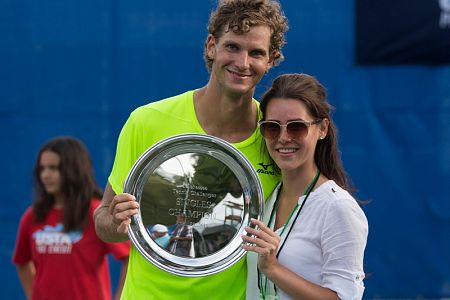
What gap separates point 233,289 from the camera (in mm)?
3230

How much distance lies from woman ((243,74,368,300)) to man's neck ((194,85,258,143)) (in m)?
0.15

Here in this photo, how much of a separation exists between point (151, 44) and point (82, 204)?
153 centimetres

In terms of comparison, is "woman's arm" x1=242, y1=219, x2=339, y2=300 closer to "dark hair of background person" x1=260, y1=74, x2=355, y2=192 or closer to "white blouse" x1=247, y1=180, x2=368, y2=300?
"white blouse" x1=247, y1=180, x2=368, y2=300

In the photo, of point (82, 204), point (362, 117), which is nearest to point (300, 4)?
point (362, 117)

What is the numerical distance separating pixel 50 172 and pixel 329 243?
8.16ft

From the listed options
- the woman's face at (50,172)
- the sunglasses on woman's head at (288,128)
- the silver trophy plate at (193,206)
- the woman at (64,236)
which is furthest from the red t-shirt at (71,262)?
Result: the sunglasses on woman's head at (288,128)

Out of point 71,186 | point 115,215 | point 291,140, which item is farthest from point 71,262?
point 291,140

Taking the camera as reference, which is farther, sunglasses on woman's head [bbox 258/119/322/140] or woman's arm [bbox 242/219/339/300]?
sunglasses on woman's head [bbox 258/119/322/140]

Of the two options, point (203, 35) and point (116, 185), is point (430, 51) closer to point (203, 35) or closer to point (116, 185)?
point (203, 35)

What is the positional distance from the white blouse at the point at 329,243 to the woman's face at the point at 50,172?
2.25 metres

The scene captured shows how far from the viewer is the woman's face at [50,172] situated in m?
4.95

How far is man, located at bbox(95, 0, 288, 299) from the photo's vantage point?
10.5 ft

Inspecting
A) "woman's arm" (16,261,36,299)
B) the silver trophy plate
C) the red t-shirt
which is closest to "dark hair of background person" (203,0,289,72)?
the silver trophy plate

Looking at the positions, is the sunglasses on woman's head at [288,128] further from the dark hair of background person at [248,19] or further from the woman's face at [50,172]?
the woman's face at [50,172]
